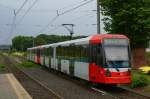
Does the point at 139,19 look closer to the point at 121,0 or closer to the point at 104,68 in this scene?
the point at 121,0

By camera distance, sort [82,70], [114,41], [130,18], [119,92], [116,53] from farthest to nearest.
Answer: [130,18] < [82,70] < [114,41] < [116,53] < [119,92]

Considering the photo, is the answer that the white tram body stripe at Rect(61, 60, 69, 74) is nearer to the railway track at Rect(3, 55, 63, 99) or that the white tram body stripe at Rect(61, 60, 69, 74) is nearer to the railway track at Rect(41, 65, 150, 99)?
the railway track at Rect(3, 55, 63, 99)

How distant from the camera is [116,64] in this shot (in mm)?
23688

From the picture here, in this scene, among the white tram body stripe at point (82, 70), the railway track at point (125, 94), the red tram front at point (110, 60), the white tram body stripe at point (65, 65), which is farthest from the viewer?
the white tram body stripe at point (65, 65)

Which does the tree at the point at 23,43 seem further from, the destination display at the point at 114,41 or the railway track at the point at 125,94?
the destination display at the point at 114,41

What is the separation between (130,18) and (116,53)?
1544 cm

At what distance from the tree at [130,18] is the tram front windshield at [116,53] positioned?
46.6ft

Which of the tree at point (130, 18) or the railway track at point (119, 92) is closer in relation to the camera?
the railway track at point (119, 92)

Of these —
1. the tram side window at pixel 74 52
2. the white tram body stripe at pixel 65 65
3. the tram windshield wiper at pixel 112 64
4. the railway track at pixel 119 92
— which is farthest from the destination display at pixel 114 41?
the white tram body stripe at pixel 65 65

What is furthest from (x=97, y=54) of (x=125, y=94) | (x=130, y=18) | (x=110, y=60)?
(x=130, y=18)

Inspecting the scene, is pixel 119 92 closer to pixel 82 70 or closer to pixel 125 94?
pixel 125 94

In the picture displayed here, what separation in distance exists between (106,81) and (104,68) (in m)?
0.67

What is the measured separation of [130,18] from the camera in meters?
39.0

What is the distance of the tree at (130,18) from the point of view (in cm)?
3834
